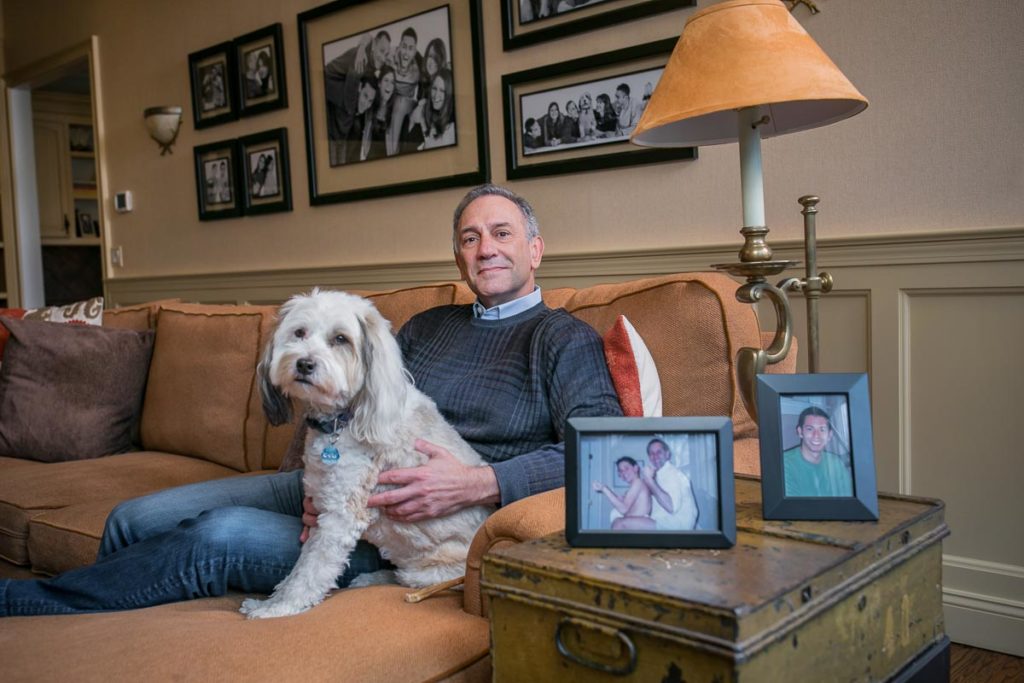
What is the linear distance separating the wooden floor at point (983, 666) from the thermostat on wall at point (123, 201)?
14.0 ft

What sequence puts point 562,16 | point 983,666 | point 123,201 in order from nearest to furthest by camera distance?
1. point 983,666
2. point 562,16
3. point 123,201

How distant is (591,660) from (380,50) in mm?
2824

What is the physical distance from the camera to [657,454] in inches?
43.6

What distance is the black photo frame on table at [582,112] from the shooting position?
8.47 feet

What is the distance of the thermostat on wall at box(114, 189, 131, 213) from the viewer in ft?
15.3

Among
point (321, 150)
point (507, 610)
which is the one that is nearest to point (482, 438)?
point (507, 610)

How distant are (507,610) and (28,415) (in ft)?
7.85

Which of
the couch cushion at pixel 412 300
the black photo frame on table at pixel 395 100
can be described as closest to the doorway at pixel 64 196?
the black photo frame on table at pixel 395 100

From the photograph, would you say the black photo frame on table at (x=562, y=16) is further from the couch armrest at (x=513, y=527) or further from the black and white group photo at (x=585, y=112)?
the couch armrest at (x=513, y=527)

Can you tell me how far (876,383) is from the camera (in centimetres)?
228

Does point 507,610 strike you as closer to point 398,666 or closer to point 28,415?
point 398,666

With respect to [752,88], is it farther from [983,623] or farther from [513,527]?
[983,623]

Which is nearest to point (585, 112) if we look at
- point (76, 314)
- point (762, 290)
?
point (762, 290)

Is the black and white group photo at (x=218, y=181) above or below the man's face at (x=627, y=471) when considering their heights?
above
